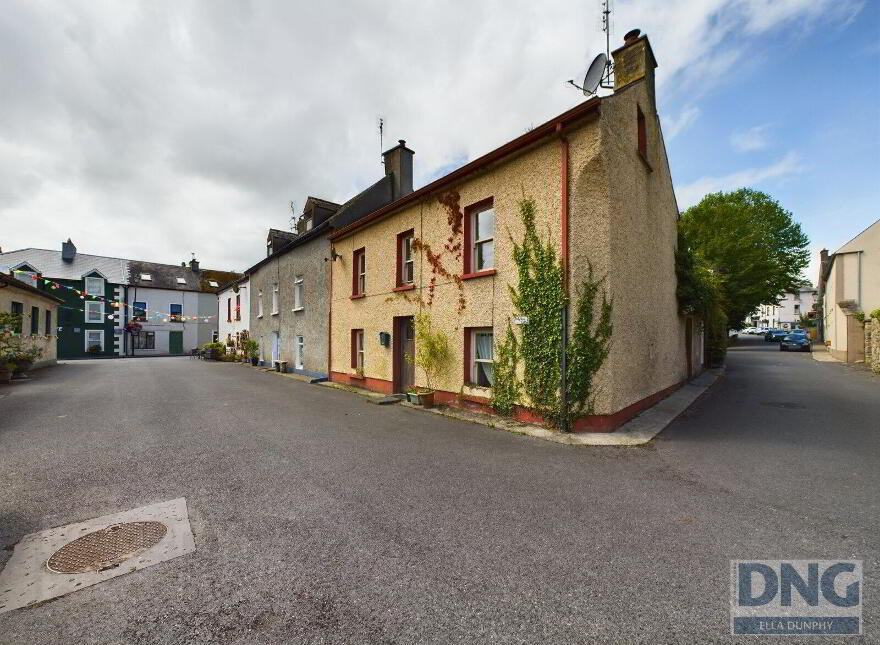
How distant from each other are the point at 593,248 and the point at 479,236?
3.03 m

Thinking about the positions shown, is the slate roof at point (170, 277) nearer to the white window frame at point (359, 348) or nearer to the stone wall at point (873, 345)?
the white window frame at point (359, 348)

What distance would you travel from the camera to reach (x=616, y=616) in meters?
2.64

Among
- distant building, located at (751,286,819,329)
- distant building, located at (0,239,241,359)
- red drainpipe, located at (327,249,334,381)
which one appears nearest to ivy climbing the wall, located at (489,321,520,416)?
red drainpipe, located at (327,249,334,381)

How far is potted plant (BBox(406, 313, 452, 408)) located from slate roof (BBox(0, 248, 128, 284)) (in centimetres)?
4019

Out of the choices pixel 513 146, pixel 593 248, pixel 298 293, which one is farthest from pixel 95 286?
pixel 593 248

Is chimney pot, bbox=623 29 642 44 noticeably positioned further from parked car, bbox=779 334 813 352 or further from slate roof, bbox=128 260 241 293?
slate roof, bbox=128 260 241 293

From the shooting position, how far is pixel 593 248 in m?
7.93

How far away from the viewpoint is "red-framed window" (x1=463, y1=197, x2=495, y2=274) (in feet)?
31.7

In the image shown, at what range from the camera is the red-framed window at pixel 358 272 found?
48.0ft

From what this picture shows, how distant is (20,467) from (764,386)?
19115 millimetres

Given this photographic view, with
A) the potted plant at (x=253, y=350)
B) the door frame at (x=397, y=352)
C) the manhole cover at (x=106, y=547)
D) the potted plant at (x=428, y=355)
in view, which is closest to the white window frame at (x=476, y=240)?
the potted plant at (x=428, y=355)

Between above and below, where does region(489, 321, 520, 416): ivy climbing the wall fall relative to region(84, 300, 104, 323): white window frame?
below

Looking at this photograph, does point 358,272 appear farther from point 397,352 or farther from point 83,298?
point 83,298

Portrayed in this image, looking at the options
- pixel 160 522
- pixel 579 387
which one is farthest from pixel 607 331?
pixel 160 522
